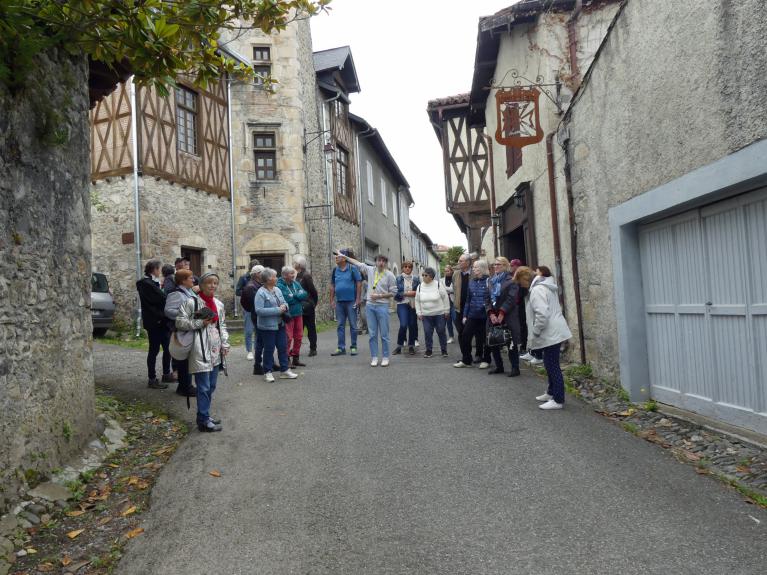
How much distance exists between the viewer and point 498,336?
7.11 m

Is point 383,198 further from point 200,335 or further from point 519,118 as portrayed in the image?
point 200,335

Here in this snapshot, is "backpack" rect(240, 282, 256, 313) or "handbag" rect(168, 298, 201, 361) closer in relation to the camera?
"handbag" rect(168, 298, 201, 361)

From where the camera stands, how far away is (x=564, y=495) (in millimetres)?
3578

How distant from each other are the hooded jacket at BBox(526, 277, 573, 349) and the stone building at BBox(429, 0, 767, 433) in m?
0.78

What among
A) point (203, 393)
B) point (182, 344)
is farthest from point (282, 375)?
point (182, 344)

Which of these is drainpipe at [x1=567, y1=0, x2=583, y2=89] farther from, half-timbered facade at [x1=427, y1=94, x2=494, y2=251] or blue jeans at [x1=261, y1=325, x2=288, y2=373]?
half-timbered facade at [x1=427, y1=94, x2=494, y2=251]

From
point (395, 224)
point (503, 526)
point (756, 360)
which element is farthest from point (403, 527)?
point (395, 224)

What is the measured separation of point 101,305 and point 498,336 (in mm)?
9365

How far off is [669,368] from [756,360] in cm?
130

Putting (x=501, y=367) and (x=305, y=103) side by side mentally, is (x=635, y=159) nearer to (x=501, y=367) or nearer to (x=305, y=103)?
(x=501, y=367)

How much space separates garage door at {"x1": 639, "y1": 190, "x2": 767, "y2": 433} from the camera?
4.34 meters

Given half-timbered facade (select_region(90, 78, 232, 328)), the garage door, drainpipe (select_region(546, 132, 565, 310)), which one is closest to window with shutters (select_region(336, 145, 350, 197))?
Answer: half-timbered facade (select_region(90, 78, 232, 328))

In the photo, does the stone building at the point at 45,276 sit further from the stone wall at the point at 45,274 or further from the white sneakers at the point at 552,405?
the white sneakers at the point at 552,405

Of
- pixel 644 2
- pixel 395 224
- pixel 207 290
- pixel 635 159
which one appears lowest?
pixel 207 290
